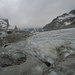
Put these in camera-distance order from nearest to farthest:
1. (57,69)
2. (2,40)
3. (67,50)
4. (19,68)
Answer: (57,69) < (19,68) < (67,50) < (2,40)

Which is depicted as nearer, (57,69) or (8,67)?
(57,69)

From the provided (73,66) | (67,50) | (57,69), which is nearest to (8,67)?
(57,69)

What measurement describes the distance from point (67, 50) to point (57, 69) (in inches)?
147

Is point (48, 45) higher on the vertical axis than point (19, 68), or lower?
higher

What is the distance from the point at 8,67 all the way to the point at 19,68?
0.81m

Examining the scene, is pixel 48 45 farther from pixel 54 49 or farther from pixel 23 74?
pixel 23 74

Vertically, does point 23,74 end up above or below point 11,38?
below

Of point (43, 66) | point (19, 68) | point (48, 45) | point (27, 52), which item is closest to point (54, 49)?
point (48, 45)

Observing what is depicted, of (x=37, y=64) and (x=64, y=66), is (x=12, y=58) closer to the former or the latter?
(x=37, y=64)

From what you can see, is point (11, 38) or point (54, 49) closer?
point (54, 49)

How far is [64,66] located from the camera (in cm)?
1055

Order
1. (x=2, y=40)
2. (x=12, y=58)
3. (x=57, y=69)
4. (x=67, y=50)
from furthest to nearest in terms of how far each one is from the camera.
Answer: (x=2, y=40) < (x=67, y=50) < (x=12, y=58) < (x=57, y=69)

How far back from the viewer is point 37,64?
11414 mm

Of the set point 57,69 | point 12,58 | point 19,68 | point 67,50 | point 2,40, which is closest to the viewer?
point 57,69
